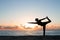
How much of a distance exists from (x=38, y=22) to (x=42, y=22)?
A: 30cm

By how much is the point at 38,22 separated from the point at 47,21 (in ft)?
2.22

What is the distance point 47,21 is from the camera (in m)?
14.5

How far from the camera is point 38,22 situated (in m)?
14.5

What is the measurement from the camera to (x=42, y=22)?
14.5 m

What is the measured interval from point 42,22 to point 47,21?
14.9 inches
